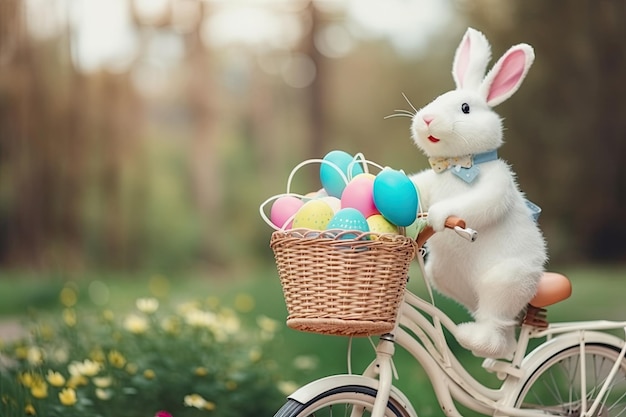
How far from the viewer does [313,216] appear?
1.95 metres

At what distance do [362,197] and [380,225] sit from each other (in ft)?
0.28

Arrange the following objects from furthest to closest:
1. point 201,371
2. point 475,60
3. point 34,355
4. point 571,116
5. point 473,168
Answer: point 571,116
point 34,355
point 201,371
point 475,60
point 473,168

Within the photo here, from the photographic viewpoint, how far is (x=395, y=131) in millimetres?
8828

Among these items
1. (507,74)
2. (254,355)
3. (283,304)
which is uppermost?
(507,74)

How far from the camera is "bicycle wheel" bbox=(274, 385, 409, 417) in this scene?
1958 millimetres

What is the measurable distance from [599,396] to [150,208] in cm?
719

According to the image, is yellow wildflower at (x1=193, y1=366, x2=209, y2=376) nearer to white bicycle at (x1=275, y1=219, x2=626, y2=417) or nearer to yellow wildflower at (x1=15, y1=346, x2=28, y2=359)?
yellow wildflower at (x1=15, y1=346, x2=28, y2=359)

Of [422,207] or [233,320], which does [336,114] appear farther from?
[422,207]

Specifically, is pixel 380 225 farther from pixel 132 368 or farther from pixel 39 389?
pixel 132 368

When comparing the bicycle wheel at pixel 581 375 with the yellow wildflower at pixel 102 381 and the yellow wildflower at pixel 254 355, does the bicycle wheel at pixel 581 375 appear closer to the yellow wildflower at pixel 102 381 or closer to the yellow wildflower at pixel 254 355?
the yellow wildflower at pixel 254 355

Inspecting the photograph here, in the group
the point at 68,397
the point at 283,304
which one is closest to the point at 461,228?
the point at 68,397

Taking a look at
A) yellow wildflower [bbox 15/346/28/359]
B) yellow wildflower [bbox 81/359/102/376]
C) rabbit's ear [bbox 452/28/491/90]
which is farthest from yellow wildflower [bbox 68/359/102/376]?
rabbit's ear [bbox 452/28/491/90]

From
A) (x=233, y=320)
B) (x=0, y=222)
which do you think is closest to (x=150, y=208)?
(x=0, y=222)

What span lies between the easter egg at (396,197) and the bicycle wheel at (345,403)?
41 cm
